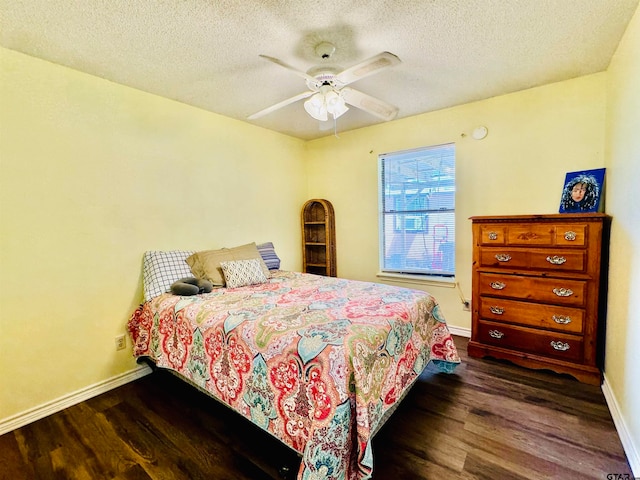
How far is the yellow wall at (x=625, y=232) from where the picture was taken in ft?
5.10

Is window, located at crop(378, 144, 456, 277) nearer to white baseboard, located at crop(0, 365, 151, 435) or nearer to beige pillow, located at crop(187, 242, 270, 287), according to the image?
beige pillow, located at crop(187, 242, 270, 287)

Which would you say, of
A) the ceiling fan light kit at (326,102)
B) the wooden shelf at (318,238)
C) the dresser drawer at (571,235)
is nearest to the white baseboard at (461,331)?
the dresser drawer at (571,235)

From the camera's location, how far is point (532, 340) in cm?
240

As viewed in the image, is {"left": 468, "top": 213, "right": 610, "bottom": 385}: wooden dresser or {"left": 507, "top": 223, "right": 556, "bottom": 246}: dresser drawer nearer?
{"left": 468, "top": 213, "right": 610, "bottom": 385}: wooden dresser

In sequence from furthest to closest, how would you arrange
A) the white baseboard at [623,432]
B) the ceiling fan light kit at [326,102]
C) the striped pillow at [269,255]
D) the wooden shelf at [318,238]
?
the wooden shelf at [318,238] → the striped pillow at [269,255] → the ceiling fan light kit at [326,102] → the white baseboard at [623,432]

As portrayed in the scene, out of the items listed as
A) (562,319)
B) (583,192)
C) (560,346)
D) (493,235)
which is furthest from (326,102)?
(560,346)

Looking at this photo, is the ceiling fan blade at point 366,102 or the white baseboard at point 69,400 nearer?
the white baseboard at point 69,400

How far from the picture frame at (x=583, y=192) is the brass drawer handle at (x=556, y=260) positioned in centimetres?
43

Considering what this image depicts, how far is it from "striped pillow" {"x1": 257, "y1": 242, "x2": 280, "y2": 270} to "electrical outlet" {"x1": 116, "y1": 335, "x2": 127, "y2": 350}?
1.43 meters

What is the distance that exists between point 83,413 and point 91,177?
5.52ft

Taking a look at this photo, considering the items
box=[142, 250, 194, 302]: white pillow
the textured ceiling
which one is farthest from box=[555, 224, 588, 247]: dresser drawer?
box=[142, 250, 194, 302]: white pillow

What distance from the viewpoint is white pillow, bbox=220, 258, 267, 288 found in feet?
8.59

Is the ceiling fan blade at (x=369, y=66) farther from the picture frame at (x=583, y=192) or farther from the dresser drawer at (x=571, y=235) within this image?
the picture frame at (x=583, y=192)

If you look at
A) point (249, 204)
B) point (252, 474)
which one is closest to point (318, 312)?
point (252, 474)
